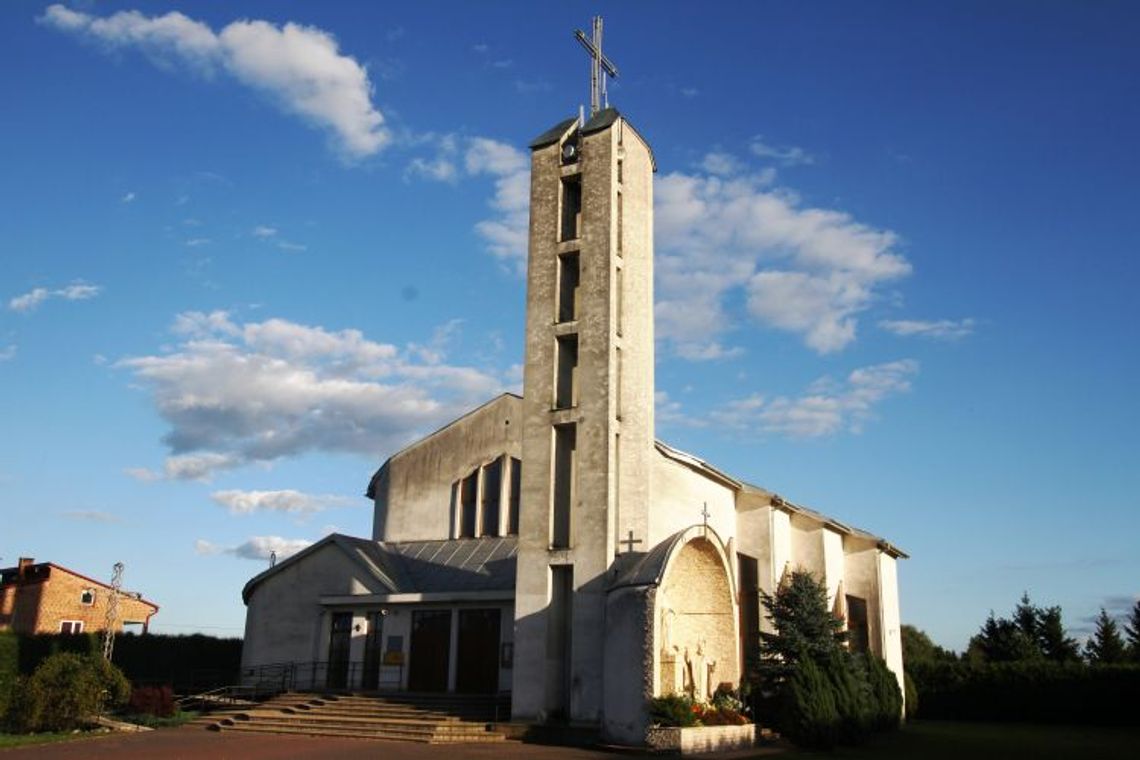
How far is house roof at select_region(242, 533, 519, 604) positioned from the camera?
26.7 metres

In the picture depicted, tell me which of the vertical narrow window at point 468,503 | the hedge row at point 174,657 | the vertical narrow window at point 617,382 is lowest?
the hedge row at point 174,657

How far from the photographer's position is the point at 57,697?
20.9 metres

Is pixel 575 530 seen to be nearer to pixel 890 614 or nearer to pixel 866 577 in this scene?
pixel 866 577

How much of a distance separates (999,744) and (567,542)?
11911 mm

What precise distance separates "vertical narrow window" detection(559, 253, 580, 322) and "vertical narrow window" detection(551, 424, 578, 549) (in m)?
3.02

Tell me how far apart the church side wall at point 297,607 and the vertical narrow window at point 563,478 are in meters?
7.34

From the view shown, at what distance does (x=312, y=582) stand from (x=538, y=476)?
962cm

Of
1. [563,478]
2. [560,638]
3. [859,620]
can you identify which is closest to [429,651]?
[560,638]

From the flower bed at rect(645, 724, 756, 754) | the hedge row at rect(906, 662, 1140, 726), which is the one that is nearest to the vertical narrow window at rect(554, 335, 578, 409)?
the flower bed at rect(645, 724, 756, 754)

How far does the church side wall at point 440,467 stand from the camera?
1209 inches

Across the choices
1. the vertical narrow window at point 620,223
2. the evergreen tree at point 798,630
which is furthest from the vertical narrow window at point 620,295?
the evergreen tree at point 798,630

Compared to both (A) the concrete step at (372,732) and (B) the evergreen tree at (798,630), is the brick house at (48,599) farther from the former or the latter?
(B) the evergreen tree at (798,630)

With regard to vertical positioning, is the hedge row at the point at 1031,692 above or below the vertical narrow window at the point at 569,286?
below

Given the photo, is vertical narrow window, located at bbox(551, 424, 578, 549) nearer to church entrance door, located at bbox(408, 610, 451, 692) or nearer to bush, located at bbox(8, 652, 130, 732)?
church entrance door, located at bbox(408, 610, 451, 692)
